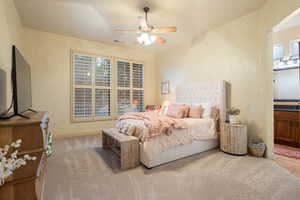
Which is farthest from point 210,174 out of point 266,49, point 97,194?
point 266,49

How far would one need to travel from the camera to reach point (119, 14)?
10.3 feet

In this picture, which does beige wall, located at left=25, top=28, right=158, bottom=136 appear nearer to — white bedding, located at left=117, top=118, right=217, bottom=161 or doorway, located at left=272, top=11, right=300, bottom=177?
white bedding, located at left=117, top=118, right=217, bottom=161

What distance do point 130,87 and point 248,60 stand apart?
369 centimetres

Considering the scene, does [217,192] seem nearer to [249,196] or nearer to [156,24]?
[249,196]

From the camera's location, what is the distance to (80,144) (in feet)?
11.9

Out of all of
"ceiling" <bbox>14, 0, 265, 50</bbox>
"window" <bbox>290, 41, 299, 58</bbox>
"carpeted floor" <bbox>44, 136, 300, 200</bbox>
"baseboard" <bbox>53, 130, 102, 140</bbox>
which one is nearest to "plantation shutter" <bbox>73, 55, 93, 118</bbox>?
"baseboard" <bbox>53, 130, 102, 140</bbox>

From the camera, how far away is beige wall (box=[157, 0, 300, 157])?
279cm

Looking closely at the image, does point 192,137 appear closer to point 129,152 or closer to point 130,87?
point 129,152

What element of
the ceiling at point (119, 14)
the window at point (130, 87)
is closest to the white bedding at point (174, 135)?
the ceiling at point (119, 14)

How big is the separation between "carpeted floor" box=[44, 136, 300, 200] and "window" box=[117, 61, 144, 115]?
2.69m

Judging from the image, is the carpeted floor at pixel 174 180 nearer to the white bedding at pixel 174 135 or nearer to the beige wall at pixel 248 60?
the white bedding at pixel 174 135

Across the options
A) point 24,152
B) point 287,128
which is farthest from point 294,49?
point 24,152

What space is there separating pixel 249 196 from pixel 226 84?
2.46 m

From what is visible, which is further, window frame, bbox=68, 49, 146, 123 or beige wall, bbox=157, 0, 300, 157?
window frame, bbox=68, 49, 146, 123
